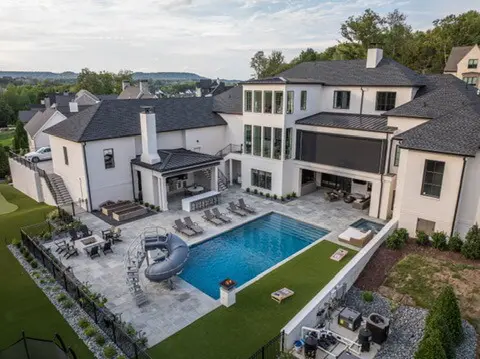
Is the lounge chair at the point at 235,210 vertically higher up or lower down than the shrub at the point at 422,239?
lower down

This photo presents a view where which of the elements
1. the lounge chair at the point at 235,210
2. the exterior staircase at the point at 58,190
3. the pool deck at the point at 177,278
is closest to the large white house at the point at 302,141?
the exterior staircase at the point at 58,190

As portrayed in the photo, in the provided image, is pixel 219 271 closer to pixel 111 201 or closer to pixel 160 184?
pixel 160 184

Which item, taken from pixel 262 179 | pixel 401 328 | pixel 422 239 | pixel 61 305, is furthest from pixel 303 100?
pixel 61 305

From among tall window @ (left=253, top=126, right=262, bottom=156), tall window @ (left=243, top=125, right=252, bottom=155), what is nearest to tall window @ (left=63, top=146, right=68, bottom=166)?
tall window @ (left=243, top=125, right=252, bottom=155)

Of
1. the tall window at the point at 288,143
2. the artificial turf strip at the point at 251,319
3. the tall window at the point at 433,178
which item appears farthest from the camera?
the tall window at the point at 288,143

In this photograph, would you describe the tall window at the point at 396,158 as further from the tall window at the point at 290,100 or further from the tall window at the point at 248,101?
the tall window at the point at 248,101

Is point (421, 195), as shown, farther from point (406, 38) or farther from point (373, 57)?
point (406, 38)
